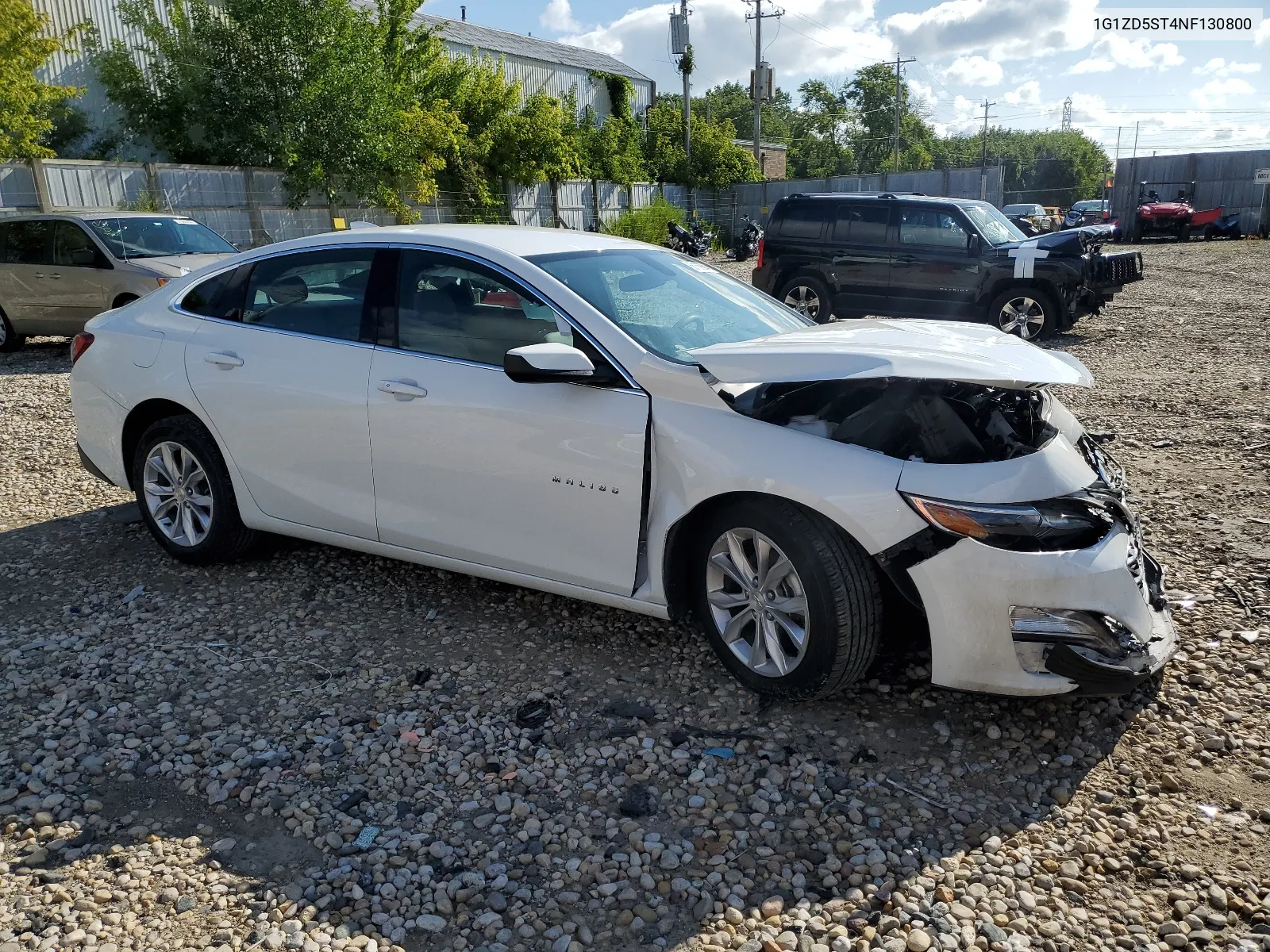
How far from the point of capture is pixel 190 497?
4832 mm

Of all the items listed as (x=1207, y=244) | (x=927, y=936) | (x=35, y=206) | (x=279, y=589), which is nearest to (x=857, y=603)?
(x=927, y=936)

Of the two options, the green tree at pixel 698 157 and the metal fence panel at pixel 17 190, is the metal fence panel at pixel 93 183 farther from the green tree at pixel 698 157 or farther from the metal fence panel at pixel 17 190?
the green tree at pixel 698 157

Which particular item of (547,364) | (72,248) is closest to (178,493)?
(547,364)

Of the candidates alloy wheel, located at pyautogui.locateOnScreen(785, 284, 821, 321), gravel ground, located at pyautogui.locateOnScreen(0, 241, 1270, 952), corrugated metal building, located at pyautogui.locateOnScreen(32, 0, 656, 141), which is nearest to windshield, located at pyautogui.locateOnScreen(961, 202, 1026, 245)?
alloy wheel, located at pyautogui.locateOnScreen(785, 284, 821, 321)

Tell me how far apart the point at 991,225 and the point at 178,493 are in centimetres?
1057

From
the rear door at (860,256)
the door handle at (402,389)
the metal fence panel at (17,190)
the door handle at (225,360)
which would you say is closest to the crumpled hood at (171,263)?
the metal fence panel at (17,190)

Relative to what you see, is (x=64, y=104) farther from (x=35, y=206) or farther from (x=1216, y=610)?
(x=1216, y=610)

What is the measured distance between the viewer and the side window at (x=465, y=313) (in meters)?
3.88

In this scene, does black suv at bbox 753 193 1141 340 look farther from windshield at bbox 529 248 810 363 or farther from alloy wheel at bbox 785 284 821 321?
windshield at bbox 529 248 810 363

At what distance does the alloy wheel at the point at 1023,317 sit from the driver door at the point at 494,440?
9560mm

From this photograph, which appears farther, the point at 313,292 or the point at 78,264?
the point at 78,264

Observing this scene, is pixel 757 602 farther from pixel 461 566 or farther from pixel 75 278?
pixel 75 278

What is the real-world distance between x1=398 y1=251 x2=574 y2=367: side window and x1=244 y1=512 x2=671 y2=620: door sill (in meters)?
0.84

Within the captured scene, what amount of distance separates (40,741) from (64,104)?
2252cm
